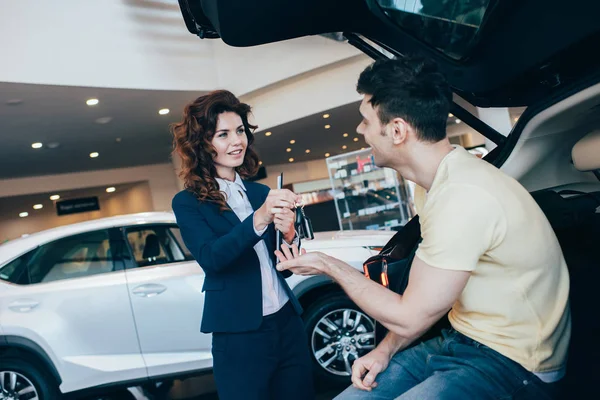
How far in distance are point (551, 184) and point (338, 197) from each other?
8.47 m

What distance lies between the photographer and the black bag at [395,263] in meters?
1.76

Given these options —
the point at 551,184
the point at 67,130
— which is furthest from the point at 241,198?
the point at 67,130

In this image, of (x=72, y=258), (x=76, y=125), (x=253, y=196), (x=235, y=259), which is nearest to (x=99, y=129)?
(x=76, y=125)

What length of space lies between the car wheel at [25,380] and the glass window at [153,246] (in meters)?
1.15

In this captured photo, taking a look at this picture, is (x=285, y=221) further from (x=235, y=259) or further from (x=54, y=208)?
(x=54, y=208)

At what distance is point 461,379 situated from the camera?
145 cm

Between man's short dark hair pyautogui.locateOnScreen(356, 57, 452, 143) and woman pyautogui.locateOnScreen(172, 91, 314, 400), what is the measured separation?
49 centimetres

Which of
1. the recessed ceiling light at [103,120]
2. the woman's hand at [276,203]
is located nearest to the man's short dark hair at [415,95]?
the woman's hand at [276,203]

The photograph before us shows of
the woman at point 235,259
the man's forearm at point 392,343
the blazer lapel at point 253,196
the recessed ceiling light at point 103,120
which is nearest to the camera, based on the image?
the man's forearm at point 392,343

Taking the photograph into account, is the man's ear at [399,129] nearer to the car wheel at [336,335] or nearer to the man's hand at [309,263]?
the man's hand at [309,263]

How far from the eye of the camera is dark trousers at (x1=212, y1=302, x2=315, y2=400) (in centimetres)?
202

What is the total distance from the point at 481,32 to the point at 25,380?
4.16 m

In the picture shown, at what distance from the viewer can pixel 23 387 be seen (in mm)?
4211

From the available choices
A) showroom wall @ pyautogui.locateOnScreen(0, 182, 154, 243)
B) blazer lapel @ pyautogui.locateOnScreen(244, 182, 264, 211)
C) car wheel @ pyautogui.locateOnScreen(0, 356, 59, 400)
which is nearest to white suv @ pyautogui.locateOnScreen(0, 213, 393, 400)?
car wheel @ pyautogui.locateOnScreen(0, 356, 59, 400)
